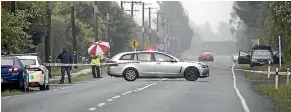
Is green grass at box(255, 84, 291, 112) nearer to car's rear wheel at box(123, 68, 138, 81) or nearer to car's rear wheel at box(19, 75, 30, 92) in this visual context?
car's rear wheel at box(19, 75, 30, 92)

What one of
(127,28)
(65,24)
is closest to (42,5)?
(65,24)

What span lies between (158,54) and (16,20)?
Result: 7.45m

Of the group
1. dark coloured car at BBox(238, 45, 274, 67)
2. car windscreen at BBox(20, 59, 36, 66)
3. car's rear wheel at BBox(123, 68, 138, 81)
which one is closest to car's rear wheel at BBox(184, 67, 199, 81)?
car's rear wheel at BBox(123, 68, 138, 81)

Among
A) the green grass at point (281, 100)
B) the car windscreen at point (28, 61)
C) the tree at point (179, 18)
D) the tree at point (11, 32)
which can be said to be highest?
the tree at point (179, 18)

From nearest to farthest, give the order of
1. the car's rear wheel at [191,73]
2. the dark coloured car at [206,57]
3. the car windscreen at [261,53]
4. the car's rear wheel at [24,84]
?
the car's rear wheel at [24,84] < the car's rear wheel at [191,73] < the car windscreen at [261,53] < the dark coloured car at [206,57]

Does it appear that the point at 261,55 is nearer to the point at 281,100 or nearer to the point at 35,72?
the point at 35,72

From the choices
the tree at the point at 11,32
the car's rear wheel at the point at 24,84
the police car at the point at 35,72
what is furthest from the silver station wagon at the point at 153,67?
the car's rear wheel at the point at 24,84

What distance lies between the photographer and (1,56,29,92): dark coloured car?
22875 mm

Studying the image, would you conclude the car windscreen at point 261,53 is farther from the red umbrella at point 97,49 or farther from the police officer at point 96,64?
the police officer at point 96,64

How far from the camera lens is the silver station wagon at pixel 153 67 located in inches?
1233

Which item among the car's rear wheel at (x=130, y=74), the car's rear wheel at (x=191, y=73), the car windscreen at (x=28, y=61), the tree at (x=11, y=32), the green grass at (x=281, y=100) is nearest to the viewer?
the green grass at (x=281, y=100)

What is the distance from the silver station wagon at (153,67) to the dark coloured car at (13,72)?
8769 mm

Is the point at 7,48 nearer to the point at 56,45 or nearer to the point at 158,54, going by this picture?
the point at 158,54

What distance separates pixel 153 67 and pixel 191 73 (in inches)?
71.3
